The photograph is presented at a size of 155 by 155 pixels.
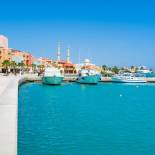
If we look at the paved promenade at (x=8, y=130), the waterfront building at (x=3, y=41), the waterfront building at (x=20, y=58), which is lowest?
the paved promenade at (x=8, y=130)

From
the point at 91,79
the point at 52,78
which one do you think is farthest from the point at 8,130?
the point at 91,79

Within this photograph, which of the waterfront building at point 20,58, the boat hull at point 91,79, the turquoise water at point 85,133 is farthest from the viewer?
the waterfront building at point 20,58

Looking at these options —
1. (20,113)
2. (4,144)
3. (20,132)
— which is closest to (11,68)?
(20,113)

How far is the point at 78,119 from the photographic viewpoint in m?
24.2

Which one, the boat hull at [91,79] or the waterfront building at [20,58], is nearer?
the boat hull at [91,79]

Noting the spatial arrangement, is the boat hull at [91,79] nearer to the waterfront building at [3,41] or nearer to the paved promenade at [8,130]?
the paved promenade at [8,130]

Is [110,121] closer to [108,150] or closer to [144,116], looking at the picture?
[144,116]

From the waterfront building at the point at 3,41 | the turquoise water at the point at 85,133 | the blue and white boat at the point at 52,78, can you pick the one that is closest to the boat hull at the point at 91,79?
the blue and white boat at the point at 52,78

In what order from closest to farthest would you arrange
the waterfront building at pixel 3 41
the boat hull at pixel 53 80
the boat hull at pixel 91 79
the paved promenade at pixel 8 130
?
the paved promenade at pixel 8 130
the boat hull at pixel 53 80
the boat hull at pixel 91 79
the waterfront building at pixel 3 41

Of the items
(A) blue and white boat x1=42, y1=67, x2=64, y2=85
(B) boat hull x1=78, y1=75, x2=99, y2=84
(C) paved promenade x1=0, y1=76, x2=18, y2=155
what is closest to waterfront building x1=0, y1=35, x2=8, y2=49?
(B) boat hull x1=78, y1=75, x2=99, y2=84

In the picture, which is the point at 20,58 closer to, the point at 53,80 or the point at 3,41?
the point at 3,41

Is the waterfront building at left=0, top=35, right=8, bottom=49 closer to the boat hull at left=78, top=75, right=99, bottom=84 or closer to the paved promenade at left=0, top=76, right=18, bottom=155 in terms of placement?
the boat hull at left=78, top=75, right=99, bottom=84

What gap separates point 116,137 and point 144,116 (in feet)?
28.9

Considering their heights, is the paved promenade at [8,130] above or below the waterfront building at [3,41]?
below
